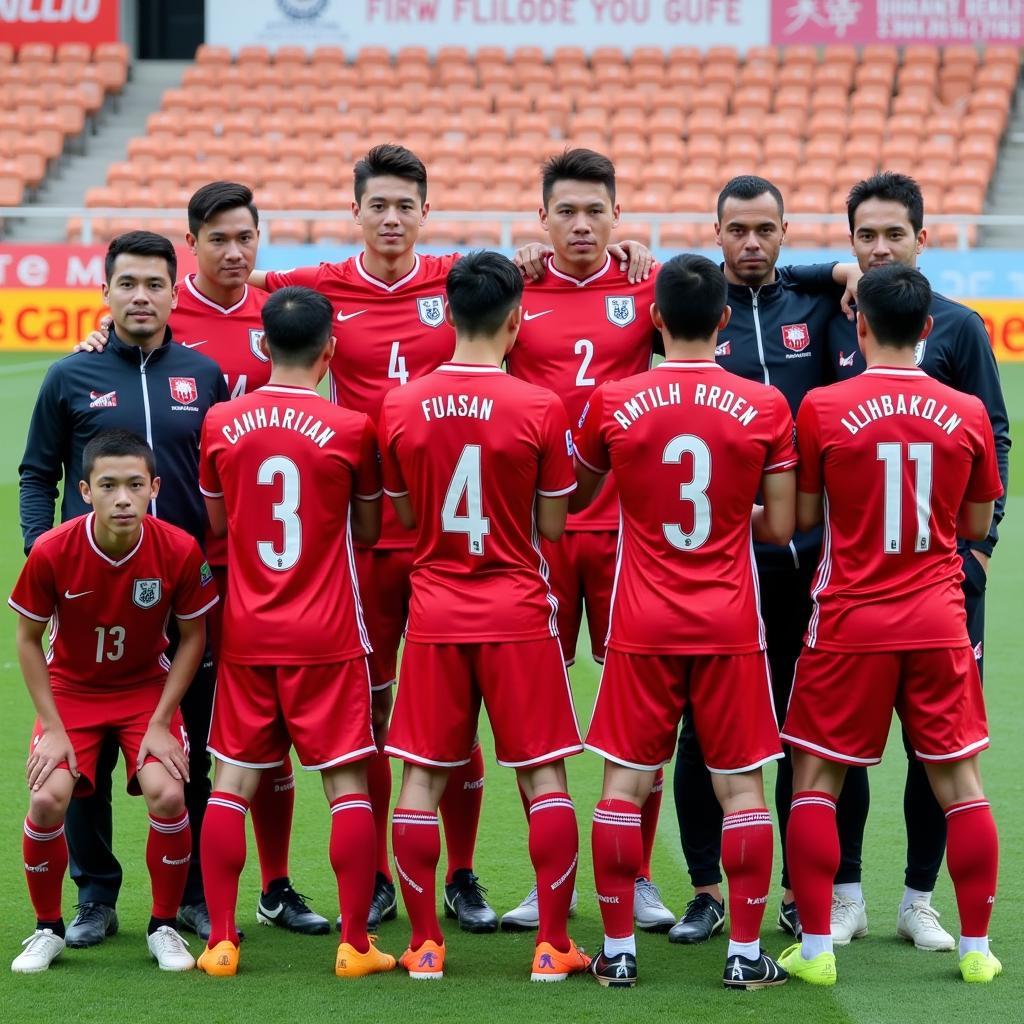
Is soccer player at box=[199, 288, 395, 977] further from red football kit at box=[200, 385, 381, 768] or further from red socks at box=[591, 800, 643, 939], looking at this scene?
red socks at box=[591, 800, 643, 939]

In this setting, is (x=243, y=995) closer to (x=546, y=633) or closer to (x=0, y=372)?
(x=546, y=633)

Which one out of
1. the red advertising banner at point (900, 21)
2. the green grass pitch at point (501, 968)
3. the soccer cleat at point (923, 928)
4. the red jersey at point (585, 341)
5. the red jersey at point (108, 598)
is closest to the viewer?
the green grass pitch at point (501, 968)

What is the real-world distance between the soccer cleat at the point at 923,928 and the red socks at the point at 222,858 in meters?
2.02

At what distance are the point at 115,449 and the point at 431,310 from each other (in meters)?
1.22

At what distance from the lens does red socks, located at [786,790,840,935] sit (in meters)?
4.40

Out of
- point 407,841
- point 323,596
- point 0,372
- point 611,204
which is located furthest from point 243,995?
point 0,372

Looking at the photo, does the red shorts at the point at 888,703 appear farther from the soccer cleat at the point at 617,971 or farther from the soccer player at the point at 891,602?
the soccer cleat at the point at 617,971

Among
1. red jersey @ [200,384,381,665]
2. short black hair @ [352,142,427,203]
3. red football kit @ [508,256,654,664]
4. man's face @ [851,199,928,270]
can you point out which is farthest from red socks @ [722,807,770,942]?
short black hair @ [352,142,427,203]

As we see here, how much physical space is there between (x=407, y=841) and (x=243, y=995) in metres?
0.60

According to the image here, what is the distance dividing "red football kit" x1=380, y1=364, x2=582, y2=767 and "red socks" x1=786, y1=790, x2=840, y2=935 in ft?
2.19

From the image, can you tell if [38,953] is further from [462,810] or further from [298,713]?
Answer: [462,810]

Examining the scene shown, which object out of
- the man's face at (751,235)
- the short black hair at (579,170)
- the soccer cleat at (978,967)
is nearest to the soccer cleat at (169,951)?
the soccer cleat at (978,967)

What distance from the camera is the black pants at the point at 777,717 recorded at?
494 centimetres

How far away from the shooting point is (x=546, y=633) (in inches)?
177
